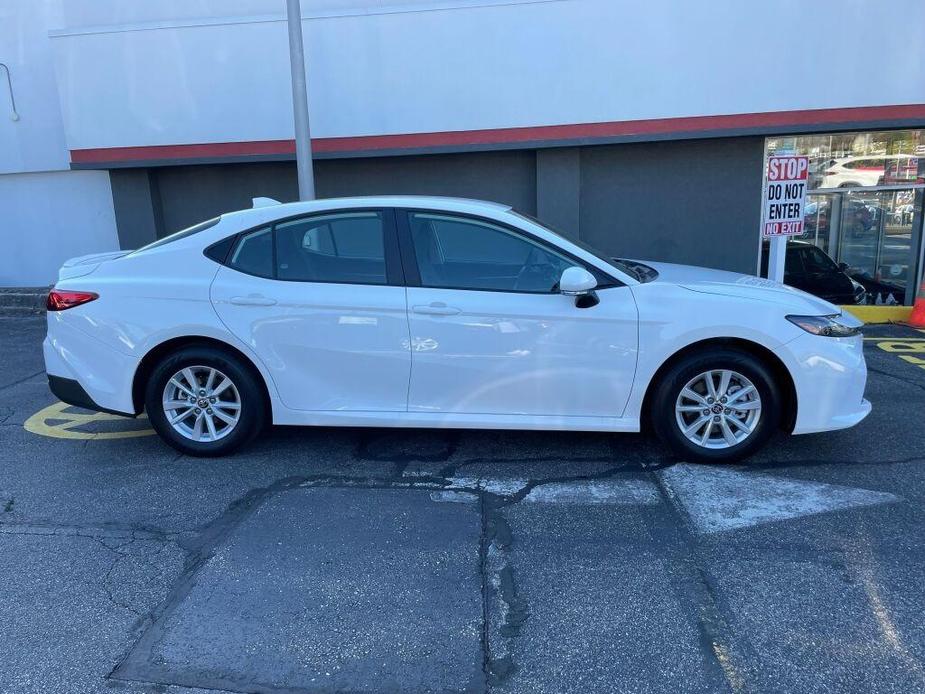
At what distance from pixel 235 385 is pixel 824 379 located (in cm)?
360

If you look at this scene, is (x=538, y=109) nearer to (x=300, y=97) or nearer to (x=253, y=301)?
(x=300, y=97)

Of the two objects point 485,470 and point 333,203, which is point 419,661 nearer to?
point 485,470

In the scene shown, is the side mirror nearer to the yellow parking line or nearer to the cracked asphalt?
the cracked asphalt

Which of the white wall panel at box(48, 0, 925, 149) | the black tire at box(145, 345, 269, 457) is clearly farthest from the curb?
the black tire at box(145, 345, 269, 457)

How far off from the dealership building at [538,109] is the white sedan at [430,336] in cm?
493

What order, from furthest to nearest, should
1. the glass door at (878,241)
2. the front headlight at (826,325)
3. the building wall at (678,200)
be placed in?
the glass door at (878,241)
the building wall at (678,200)
the front headlight at (826,325)

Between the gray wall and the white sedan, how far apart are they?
5.13 m

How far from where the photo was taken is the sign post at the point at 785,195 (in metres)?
6.38

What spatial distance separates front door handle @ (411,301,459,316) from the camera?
4.22 m

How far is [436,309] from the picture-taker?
4.23 meters

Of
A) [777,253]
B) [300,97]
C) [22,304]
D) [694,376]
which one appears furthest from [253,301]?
[22,304]

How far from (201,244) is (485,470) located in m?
2.33

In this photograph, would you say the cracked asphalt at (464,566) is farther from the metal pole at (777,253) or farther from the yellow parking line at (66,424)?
the metal pole at (777,253)

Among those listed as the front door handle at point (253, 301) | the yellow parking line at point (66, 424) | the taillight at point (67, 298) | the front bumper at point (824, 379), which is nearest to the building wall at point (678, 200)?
the front bumper at point (824, 379)
